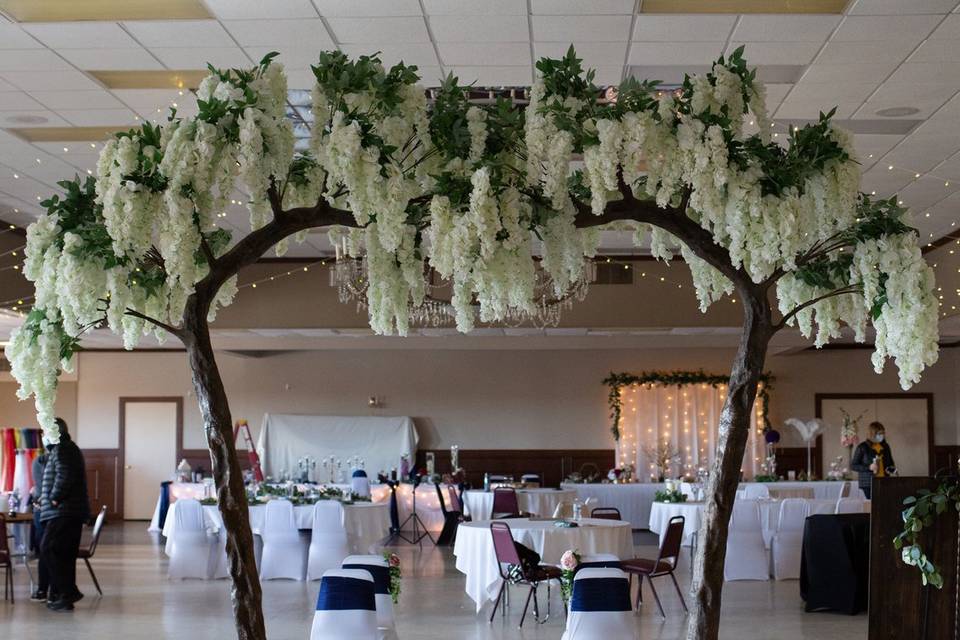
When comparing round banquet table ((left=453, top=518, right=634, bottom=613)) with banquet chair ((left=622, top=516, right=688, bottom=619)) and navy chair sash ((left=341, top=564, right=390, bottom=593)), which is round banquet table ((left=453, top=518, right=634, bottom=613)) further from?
navy chair sash ((left=341, top=564, right=390, bottom=593))

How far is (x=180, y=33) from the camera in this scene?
7211mm

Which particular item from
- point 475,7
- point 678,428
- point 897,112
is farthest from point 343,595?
point 678,428

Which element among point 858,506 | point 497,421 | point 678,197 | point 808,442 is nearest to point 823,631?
point 858,506

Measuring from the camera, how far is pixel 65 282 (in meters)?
4.70

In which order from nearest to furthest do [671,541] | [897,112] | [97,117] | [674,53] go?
1. [674,53]
2. [897,112]
3. [97,117]
4. [671,541]

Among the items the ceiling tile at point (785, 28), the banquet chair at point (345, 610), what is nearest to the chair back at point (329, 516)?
the banquet chair at point (345, 610)

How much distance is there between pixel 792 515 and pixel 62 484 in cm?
731

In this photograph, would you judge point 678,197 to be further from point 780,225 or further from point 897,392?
point 897,392

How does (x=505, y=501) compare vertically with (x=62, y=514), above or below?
below

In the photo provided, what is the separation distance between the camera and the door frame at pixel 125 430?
21.0 metres

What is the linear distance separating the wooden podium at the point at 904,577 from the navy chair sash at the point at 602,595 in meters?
1.43

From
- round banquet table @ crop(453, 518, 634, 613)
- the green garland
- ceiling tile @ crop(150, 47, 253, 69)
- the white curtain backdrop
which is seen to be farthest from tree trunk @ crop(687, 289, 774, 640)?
the green garland

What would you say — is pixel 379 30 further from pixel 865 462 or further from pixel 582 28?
pixel 865 462

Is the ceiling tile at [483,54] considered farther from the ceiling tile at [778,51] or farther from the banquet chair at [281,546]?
the banquet chair at [281,546]
